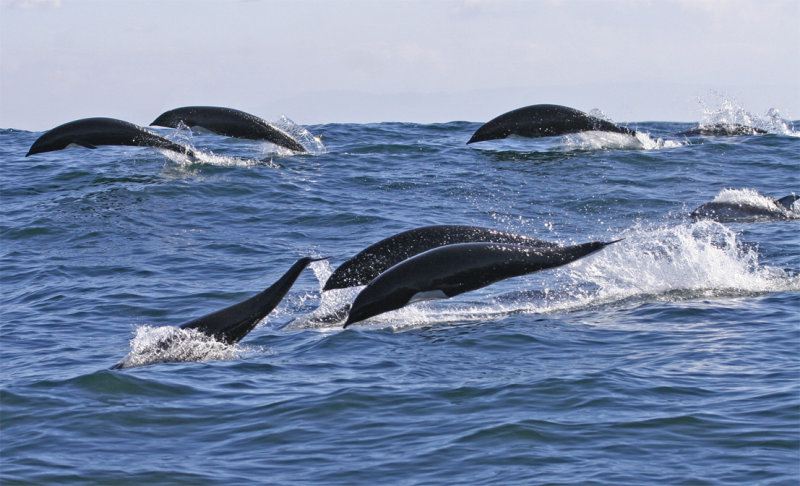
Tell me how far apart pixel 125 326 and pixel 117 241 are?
4774 mm

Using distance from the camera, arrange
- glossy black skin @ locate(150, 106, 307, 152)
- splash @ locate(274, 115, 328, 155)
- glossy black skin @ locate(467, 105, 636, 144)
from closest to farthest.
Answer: glossy black skin @ locate(150, 106, 307, 152) < glossy black skin @ locate(467, 105, 636, 144) < splash @ locate(274, 115, 328, 155)

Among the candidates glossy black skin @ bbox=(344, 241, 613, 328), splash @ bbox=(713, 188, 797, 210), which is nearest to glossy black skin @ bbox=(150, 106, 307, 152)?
splash @ bbox=(713, 188, 797, 210)

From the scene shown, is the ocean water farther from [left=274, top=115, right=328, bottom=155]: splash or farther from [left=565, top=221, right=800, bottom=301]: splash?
[left=274, top=115, right=328, bottom=155]: splash

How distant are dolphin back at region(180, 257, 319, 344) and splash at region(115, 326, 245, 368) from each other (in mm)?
83

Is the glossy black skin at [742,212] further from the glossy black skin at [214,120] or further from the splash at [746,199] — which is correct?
the glossy black skin at [214,120]

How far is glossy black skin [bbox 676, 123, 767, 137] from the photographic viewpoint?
2681 centimetres

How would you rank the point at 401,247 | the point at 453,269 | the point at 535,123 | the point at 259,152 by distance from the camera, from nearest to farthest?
the point at 453,269 → the point at 401,247 → the point at 535,123 → the point at 259,152

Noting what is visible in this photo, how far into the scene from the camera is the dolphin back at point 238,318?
1024cm

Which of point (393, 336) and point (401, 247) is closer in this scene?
point (401, 247)

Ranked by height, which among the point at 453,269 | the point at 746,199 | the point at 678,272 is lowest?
the point at 678,272

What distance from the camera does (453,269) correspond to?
32.8ft

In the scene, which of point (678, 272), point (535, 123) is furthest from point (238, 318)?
point (535, 123)

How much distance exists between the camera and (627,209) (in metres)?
18.8

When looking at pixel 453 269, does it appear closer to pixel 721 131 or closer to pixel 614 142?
pixel 614 142
